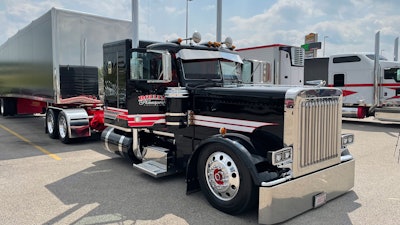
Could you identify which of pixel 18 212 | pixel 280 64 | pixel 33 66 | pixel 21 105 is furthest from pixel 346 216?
pixel 21 105

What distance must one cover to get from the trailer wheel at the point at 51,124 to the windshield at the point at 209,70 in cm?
602

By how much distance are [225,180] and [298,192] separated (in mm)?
885

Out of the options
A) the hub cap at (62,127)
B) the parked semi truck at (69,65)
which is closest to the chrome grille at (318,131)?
the parked semi truck at (69,65)

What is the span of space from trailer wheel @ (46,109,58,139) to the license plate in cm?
808

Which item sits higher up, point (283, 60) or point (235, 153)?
point (283, 60)

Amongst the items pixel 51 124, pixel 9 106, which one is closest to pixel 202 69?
pixel 51 124

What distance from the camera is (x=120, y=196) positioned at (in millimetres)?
4941

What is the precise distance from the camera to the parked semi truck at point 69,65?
29.9 feet

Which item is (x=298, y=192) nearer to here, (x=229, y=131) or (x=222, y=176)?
(x=222, y=176)

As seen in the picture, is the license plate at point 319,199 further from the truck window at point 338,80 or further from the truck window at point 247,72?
the truck window at point 338,80

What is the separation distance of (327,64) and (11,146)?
46.1 ft

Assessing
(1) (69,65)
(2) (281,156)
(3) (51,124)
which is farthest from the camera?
(3) (51,124)

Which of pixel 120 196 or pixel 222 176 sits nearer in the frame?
pixel 222 176

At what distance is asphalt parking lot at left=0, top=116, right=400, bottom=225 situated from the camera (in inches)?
163
